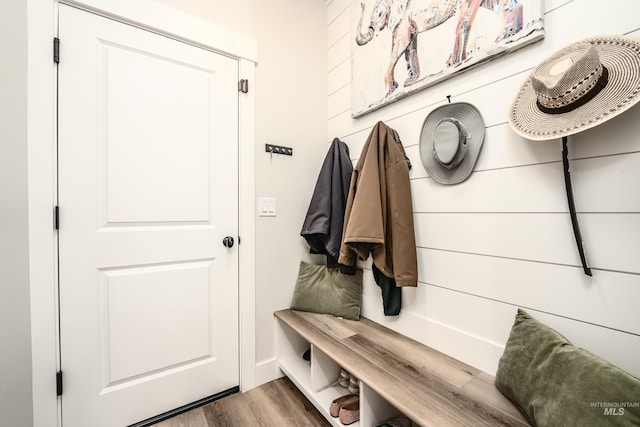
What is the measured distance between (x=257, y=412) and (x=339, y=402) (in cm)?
48

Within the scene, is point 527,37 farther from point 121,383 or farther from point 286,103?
point 121,383

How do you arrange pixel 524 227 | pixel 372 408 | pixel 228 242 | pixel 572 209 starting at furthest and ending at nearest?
pixel 228 242
pixel 372 408
pixel 524 227
pixel 572 209

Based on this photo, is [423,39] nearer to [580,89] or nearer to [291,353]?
[580,89]

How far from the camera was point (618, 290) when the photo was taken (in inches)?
32.2

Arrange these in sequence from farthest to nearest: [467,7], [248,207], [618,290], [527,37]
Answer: [248,207], [467,7], [527,37], [618,290]

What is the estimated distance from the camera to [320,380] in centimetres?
151

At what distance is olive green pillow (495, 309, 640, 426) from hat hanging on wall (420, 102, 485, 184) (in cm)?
63

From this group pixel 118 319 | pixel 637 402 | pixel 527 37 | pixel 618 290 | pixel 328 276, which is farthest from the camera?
pixel 328 276

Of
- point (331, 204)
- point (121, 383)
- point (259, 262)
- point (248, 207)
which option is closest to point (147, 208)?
point (248, 207)

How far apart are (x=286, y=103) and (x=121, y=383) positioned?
188 cm

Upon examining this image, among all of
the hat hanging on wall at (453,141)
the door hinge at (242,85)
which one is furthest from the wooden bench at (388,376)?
the door hinge at (242,85)

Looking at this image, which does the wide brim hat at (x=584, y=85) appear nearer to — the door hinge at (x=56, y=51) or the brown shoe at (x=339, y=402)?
the brown shoe at (x=339, y=402)

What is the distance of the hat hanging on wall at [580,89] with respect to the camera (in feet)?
2.44

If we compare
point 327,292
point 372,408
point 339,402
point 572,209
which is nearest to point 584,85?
point 572,209
